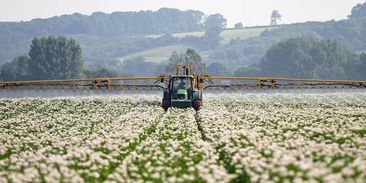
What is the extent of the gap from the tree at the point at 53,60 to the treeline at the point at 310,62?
58675mm

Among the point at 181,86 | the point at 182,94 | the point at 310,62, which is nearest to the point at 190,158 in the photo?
the point at 182,94

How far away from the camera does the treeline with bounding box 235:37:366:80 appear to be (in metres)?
162

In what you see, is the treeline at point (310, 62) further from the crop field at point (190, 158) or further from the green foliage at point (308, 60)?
the crop field at point (190, 158)

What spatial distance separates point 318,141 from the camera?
51.7ft

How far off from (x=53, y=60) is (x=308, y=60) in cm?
7807

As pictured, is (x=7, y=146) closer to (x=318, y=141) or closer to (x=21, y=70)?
(x=318, y=141)

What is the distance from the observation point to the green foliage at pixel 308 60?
163 meters

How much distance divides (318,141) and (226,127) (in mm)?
5525

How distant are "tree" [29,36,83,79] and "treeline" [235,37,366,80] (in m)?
58.7

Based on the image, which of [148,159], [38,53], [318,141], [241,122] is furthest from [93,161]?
[38,53]

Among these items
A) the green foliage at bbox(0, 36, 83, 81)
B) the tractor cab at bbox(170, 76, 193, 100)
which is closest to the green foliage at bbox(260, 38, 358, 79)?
the green foliage at bbox(0, 36, 83, 81)

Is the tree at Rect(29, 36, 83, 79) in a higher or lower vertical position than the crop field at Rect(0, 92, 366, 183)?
higher

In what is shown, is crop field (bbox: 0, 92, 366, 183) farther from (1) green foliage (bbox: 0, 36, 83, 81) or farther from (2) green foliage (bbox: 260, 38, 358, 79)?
(2) green foliage (bbox: 260, 38, 358, 79)

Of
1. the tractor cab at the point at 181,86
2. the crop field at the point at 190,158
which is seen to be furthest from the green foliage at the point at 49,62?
the crop field at the point at 190,158
